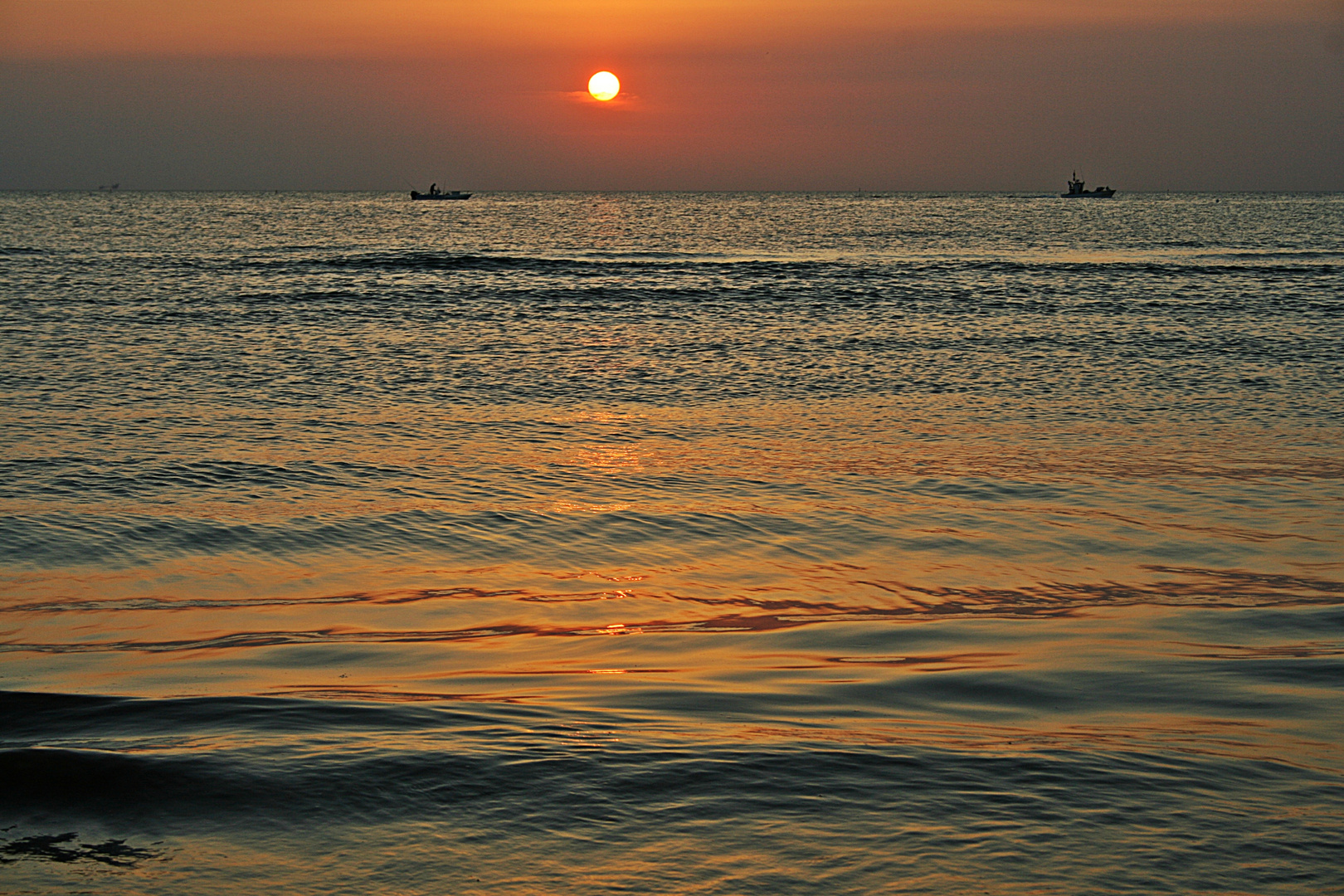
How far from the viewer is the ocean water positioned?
4.46m

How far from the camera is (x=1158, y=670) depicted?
21.7 feet

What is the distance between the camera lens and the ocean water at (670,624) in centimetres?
446

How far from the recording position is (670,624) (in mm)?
7781

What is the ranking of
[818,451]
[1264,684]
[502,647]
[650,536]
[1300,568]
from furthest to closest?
[818,451], [650,536], [1300,568], [502,647], [1264,684]

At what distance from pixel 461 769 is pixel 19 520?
23.9 feet

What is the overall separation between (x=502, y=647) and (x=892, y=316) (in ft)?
84.6

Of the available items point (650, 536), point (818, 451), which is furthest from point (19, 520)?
point (818, 451)

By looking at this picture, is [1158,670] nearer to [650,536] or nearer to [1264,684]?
[1264,684]

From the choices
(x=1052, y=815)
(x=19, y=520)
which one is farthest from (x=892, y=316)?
(x=1052, y=815)

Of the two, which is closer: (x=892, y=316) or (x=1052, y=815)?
(x=1052, y=815)

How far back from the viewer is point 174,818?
15.3ft

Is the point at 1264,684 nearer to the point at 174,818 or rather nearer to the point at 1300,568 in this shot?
the point at 1300,568

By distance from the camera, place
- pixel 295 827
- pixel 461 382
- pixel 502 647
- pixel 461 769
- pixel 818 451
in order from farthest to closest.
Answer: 1. pixel 461 382
2. pixel 818 451
3. pixel 502 647
4. pixel 461 769
5. pixel 295 827

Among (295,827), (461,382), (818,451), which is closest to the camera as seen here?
(295,827)
